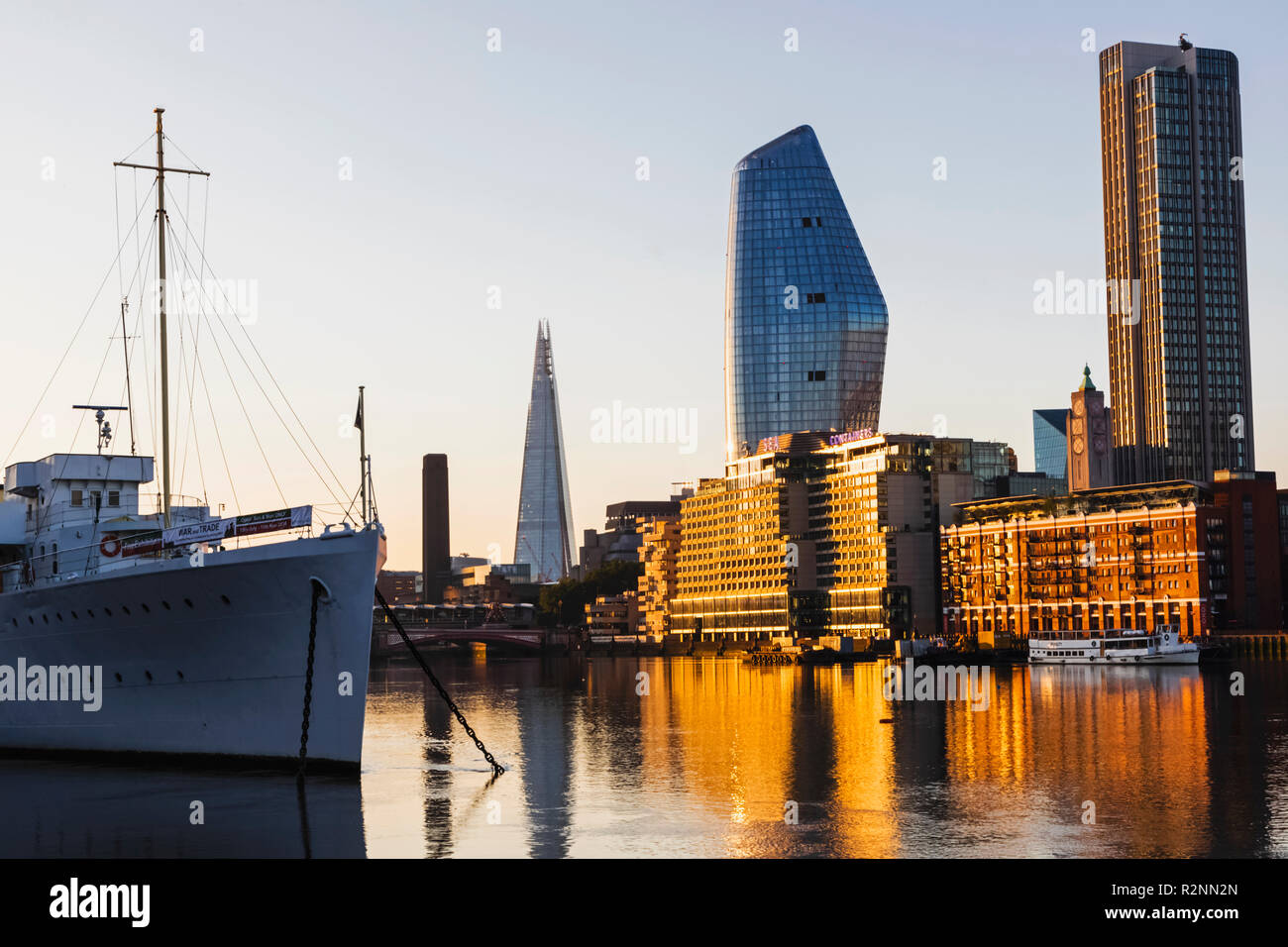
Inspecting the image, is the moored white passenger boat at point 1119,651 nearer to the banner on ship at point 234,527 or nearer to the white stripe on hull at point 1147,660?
the white stripe on hull at point 1147,660

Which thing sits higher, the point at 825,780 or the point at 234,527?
the point at 234,527

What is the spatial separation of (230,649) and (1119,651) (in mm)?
138129

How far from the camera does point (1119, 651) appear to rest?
170m

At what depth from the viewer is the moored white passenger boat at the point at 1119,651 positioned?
552ft

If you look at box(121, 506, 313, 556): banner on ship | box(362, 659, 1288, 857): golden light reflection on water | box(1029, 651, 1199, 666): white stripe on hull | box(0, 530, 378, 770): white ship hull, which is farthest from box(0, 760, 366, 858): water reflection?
box(1029, 651, 1199, 666): white stripe on hull

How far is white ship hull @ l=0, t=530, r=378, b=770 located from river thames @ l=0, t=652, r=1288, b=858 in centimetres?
152

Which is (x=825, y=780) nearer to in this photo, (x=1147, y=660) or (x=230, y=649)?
(x=230, y=649)

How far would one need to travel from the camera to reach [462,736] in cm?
7894

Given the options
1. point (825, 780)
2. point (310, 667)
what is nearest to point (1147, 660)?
point (825, 780)

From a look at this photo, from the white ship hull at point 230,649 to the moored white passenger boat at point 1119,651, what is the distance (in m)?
134

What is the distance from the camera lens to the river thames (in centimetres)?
4031

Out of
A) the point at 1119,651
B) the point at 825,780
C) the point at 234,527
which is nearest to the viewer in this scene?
the point at 234,527
